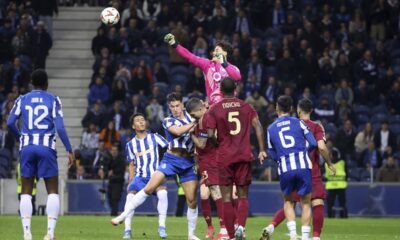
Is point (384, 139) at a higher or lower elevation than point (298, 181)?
lower

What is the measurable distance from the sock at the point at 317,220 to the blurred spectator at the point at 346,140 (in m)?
14.0

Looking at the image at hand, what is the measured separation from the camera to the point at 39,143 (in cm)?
1535

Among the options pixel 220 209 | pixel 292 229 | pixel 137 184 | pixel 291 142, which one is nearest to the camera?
pixel 220 209

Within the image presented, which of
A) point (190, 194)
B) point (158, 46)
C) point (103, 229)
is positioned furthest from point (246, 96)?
point (190, 194)

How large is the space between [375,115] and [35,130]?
18.3 meters

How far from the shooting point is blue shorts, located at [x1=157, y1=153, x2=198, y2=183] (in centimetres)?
1750

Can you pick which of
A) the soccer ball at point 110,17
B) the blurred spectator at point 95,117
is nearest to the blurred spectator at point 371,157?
the blurred spectator at point 95,117

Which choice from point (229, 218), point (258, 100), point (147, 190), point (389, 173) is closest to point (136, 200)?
point (147, 190)

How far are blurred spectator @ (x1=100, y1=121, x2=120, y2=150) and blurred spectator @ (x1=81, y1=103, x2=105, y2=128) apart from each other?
0.76m

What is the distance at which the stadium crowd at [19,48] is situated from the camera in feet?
104

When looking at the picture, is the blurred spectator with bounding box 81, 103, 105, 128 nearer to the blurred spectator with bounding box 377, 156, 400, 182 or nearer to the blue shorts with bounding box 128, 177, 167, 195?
the blurred spectator with bounding box 377, 156, 400, 182

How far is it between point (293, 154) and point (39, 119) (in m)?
3.52

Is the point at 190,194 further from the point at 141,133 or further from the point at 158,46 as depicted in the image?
the point at 158,46

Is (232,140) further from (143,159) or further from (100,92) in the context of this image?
(100,92)
